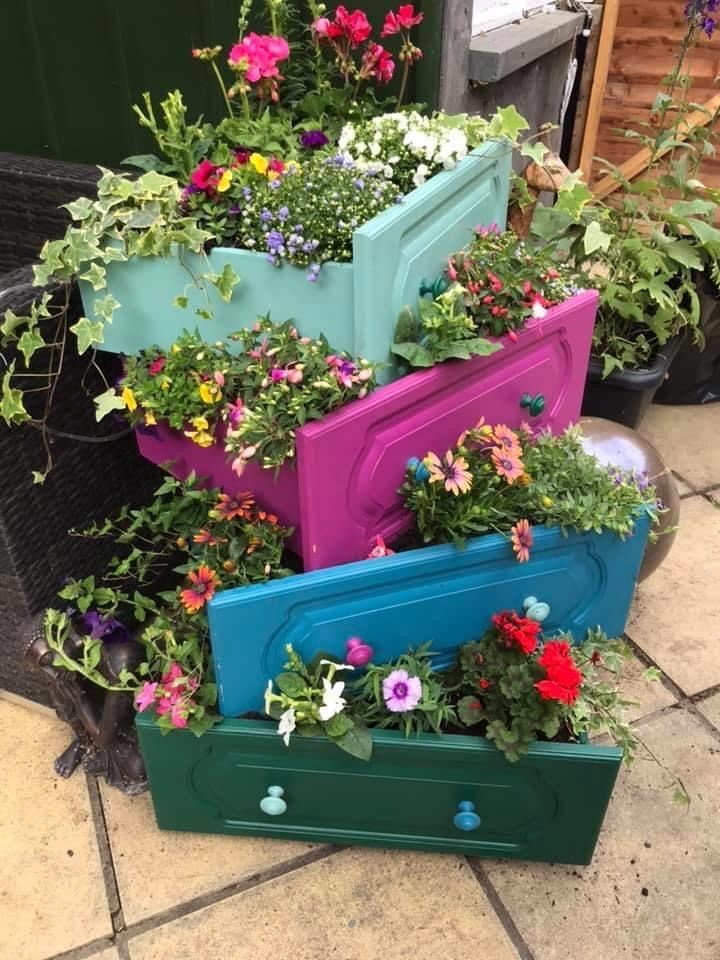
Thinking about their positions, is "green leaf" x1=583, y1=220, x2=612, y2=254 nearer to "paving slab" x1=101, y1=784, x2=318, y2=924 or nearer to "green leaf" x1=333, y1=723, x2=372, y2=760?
"green leaf" x1=333, y1=723, x2=372, y2=760

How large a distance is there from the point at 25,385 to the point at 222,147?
0.55m

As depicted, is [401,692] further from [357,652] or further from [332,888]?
[332,888]

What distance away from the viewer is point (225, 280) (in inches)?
53.4

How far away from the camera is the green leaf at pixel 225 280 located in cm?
136

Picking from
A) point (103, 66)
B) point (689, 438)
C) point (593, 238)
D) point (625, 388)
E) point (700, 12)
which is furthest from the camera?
point (689, 438)

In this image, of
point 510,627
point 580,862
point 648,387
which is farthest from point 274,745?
point 648,387

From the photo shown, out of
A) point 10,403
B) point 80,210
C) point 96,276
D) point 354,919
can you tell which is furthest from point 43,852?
point 80,210

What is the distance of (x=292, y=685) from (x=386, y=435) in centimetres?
44

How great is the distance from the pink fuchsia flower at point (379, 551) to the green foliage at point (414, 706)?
0.18m

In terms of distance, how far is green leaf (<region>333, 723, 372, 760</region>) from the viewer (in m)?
1.40

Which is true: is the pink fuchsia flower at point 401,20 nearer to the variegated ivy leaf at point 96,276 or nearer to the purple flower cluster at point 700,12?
the variegated ivy leaf at point 96,276

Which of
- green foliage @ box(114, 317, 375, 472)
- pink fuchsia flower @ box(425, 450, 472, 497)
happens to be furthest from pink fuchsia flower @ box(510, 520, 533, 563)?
green foliage @ box(114, 317, 375, 472)

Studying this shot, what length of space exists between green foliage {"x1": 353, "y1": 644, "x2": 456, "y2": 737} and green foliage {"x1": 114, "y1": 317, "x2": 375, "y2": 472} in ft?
1.40

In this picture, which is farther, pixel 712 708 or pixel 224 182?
pixel 712 708
